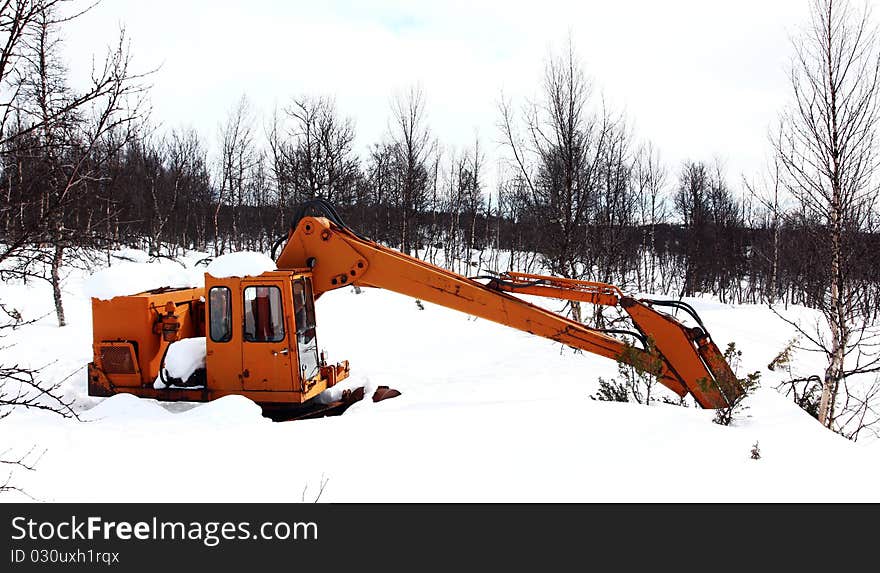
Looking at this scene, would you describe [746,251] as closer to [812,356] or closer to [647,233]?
[647,233]

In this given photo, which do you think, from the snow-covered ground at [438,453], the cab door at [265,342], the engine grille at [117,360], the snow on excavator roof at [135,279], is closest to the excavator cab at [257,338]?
the cab door at [265,342]

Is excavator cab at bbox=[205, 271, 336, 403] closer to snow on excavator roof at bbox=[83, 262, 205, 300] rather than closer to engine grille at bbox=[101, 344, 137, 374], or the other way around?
engine grille at bbox=[101, 344, 137, 374]

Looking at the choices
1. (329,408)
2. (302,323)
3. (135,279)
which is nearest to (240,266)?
(302,323)

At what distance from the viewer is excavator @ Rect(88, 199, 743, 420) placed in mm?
6789

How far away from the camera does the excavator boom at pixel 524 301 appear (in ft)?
21.8

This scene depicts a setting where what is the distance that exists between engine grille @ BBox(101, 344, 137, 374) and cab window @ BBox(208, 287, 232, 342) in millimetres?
1284

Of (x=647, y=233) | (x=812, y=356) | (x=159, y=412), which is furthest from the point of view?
(x=647, y=233)

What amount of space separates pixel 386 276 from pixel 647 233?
32.1 metres

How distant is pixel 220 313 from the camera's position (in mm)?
7426

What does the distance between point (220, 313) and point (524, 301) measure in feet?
13.9

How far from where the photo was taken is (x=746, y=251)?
4472 centimetres

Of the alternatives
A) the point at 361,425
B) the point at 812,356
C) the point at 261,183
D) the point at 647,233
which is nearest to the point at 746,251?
the point at 647,233

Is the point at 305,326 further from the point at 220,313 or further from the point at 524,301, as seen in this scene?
the point at 524,301

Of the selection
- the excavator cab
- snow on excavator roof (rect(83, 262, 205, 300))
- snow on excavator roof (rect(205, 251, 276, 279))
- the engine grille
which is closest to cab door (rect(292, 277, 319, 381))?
the excavator cab
